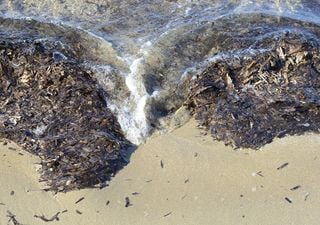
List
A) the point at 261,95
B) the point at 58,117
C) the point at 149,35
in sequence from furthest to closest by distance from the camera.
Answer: the point at 149,35 → the point at 261,95 → the point at 58,117

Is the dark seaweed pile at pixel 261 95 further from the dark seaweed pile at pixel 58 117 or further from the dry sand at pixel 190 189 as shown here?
the dark seaweed pile at pixel 58 117

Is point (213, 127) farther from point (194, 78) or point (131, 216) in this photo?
point (131, 216)

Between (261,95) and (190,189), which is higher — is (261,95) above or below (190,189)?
above

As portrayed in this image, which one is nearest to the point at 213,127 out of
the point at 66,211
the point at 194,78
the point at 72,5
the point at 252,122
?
the point at 252,122

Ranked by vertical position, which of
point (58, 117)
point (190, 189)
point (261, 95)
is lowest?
point (190, 189)

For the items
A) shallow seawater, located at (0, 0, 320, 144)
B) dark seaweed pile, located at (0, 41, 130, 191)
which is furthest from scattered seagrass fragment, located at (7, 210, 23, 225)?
shallow seawater, located at (0, 0, 320, 144)

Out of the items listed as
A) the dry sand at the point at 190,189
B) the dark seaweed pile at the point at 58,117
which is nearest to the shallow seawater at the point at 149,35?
the dark seaweed pile at the point at 58,117

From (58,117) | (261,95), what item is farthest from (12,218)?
(261,95)

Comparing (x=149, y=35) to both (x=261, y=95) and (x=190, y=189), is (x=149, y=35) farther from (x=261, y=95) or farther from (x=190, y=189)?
(x=190, y=189)

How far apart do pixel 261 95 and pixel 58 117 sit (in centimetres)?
166

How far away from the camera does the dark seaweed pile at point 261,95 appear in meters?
4.28

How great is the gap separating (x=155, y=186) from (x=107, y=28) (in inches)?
92.8

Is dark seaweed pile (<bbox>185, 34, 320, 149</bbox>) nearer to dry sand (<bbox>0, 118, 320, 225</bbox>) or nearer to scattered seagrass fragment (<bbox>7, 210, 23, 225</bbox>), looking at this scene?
dry sand (<bbox>0, 118, 320, 225</bbox>)

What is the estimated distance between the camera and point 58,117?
4367mm
